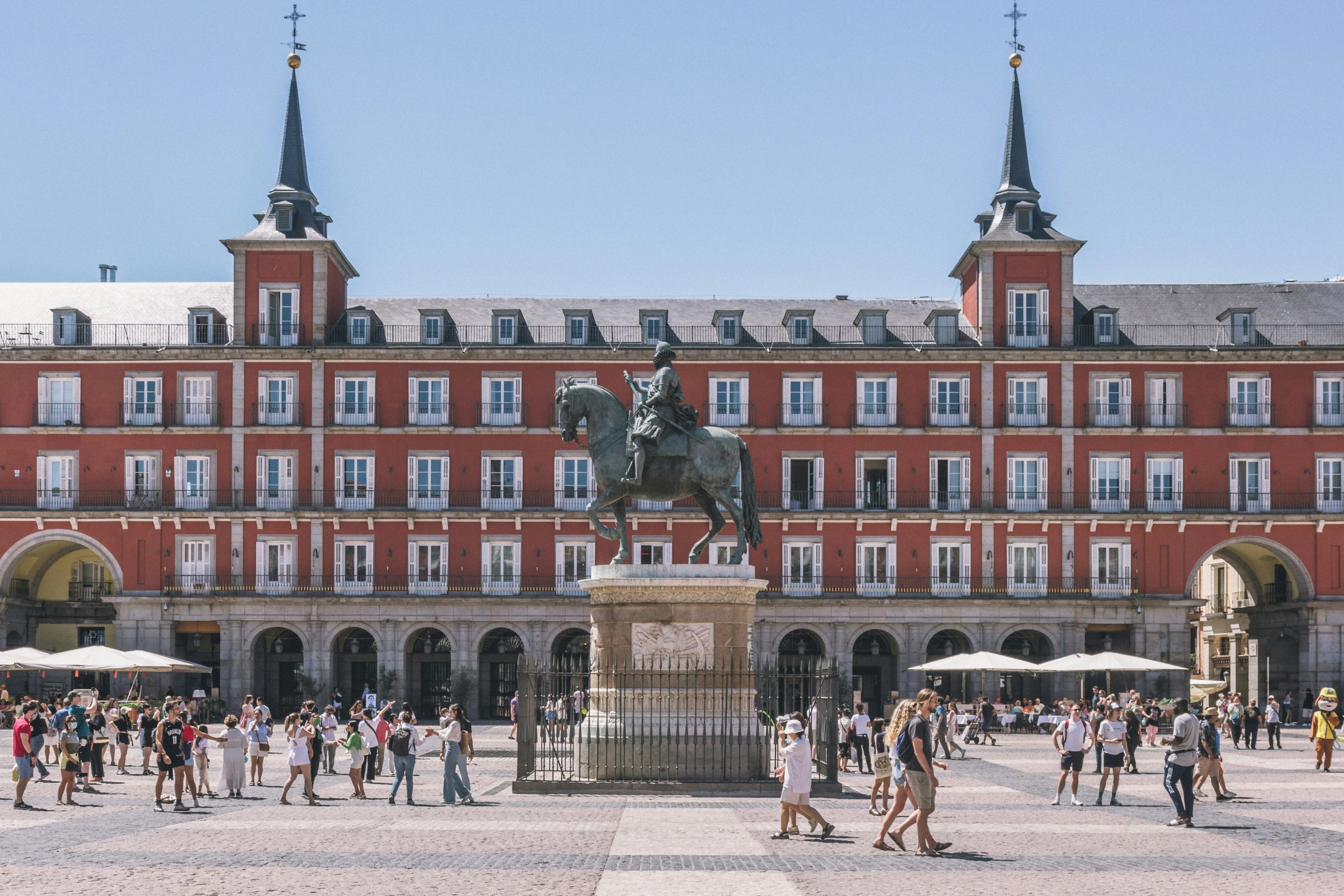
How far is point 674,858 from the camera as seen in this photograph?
1738 centimetres

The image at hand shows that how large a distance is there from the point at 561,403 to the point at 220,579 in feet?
122

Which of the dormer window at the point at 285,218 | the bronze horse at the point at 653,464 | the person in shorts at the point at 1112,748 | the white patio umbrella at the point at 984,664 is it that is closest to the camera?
the person in shorts at the point at 1112,748

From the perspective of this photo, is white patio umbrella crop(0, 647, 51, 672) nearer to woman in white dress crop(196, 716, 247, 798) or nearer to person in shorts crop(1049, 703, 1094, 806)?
woman in white dress crop(196, 716, 247, 798)

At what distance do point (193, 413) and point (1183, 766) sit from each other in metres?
48.1

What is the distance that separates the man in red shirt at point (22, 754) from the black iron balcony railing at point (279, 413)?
35.8 meters

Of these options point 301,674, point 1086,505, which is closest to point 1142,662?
point 1086,505

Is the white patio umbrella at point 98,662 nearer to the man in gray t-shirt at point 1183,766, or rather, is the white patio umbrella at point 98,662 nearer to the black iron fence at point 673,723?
the black iron fence at point 673,723

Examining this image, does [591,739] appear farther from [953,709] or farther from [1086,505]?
[1086,505]

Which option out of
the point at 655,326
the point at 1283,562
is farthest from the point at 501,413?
the point at 1283,562

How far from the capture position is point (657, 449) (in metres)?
26.5

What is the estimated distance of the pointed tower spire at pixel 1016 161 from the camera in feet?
211

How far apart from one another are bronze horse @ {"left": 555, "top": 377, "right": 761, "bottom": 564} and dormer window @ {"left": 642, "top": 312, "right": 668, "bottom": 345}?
121ft

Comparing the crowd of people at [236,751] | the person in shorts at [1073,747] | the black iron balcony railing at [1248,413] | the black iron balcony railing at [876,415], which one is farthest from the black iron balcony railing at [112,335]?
the person in shorts at [1073,747]

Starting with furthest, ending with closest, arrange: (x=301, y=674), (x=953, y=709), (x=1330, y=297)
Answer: (x=1330, y=297) → (x=301, y=674) → (x=953, y=709)
